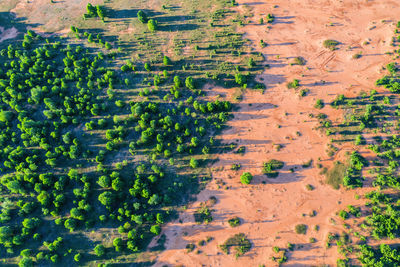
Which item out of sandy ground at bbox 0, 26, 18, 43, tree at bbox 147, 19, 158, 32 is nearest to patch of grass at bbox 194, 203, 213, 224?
tree at bbox 147, 19, 158, 32

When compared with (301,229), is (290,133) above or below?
above

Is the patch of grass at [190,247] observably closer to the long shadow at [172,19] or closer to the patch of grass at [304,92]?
the patch of grass at [304,92]

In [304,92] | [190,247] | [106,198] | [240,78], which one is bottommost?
[190,247]

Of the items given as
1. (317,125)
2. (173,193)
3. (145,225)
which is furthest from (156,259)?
(317,125)

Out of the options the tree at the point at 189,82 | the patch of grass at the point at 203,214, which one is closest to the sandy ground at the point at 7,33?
the tree at the point at 189,82

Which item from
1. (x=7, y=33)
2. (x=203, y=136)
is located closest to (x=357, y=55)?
(x=203, y=136)

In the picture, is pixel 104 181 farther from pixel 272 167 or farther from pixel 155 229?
pixel 272 167
